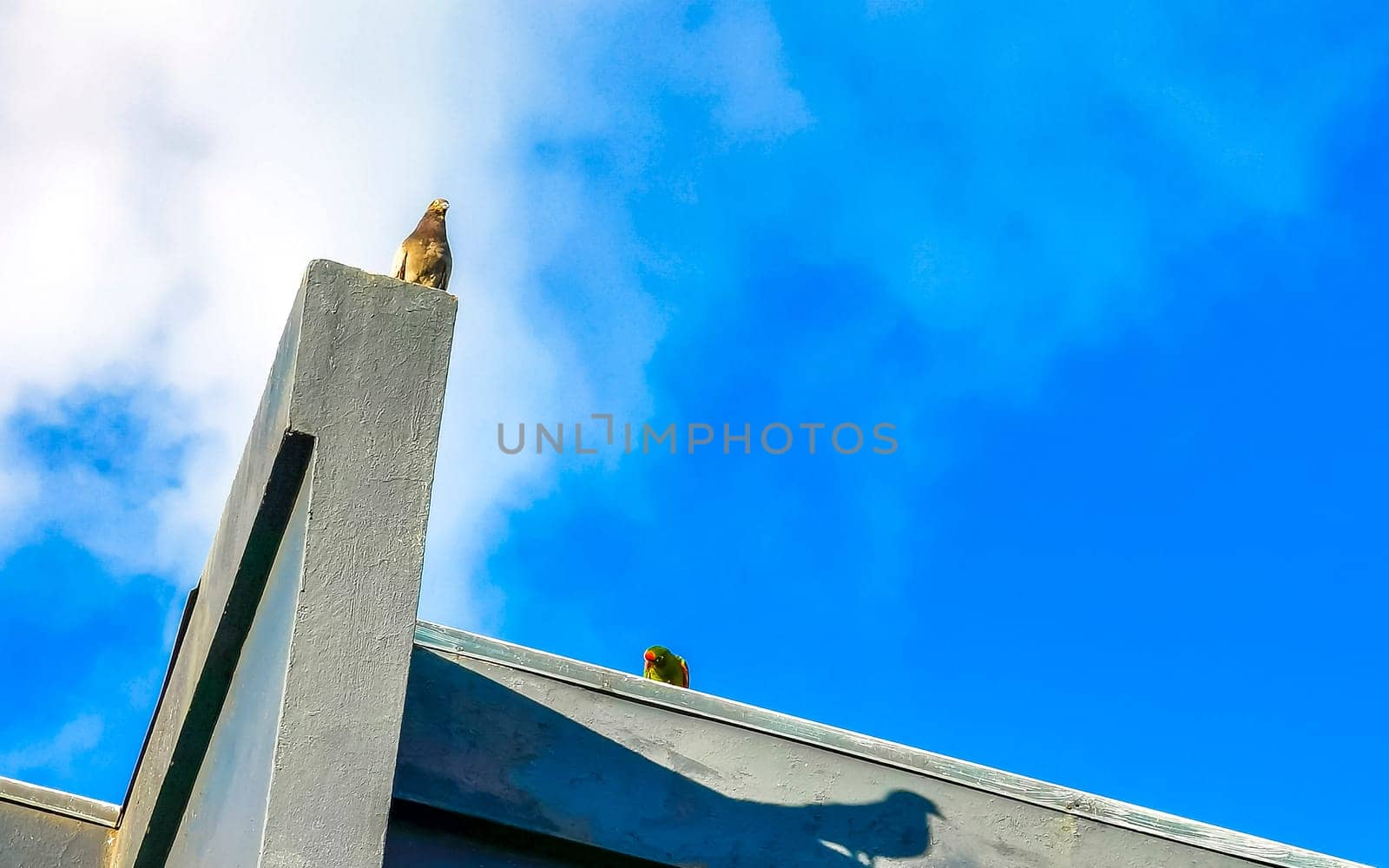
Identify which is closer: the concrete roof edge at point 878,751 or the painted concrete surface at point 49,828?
the concrete roof edge at point 878,751

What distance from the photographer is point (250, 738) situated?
3.76 metres

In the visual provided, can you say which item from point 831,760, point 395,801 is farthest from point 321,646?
point 831,760

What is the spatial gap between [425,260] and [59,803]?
2.70 metres

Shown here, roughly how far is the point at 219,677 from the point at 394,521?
1.08 metres

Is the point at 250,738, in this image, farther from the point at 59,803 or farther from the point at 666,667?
the point at 666,667

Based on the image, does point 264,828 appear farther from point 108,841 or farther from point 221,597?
point 108,841

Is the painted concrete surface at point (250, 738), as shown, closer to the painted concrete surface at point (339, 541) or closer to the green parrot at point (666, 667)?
the painted concrete surface at point (339, 541)

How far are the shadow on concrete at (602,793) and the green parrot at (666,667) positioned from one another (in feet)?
12.0

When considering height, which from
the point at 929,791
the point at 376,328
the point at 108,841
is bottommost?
the point at 108,841

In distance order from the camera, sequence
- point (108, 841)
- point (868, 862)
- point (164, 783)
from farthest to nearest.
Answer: point (108, 841) → point (868, 862) → point (164, 783)

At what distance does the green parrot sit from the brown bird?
477 centimetres

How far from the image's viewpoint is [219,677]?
Answer: 434 cm

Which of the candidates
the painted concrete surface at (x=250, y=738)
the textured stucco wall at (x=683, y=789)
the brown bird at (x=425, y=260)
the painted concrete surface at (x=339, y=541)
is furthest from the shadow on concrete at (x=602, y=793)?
the brown bird at (x=425, y=260)

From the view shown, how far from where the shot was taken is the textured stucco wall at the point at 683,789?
466cm
